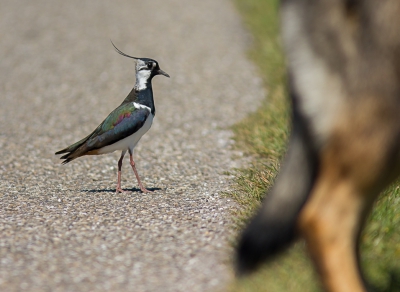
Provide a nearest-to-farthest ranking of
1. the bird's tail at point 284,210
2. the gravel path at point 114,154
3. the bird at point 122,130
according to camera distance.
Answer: the bird's tail at point 284,210 → the gravel path at point 114,154 → the bird at point 122,130

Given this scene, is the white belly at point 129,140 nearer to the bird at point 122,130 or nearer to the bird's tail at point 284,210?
the bird at point 122,130

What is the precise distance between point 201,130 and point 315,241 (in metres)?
5.85

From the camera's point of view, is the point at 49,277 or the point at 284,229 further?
the point at 49,277

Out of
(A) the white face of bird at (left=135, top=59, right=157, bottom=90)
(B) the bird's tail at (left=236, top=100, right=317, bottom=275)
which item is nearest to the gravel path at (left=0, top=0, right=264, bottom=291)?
(B) the bird's tail at (left=236, top=100, right=317, bottom=275)

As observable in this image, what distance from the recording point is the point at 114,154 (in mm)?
8469

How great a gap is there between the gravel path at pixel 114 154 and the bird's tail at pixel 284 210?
0.80 meters

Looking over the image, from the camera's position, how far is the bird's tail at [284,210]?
134 inches

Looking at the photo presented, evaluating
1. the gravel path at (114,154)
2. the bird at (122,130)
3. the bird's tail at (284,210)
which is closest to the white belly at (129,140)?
the bird at (122,130)

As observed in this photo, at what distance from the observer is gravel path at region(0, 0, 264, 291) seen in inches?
179

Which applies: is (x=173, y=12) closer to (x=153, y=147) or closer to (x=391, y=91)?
(x=153, y=147)

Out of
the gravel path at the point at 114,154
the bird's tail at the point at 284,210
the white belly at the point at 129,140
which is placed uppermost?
the bird's tail at the point at 284,210

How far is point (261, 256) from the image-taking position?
3.40 meters

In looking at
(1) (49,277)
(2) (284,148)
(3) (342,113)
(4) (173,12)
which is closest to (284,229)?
(3) (342,113)

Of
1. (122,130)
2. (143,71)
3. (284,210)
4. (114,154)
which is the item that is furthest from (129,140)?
(284,210)
